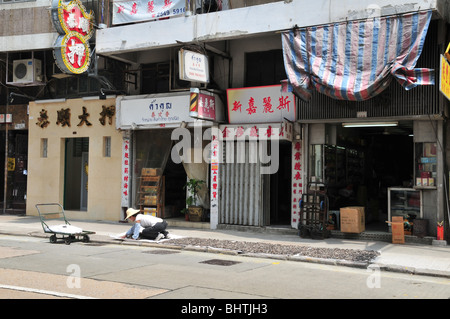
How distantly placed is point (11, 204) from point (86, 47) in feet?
26.6

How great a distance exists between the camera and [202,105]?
1459 cm

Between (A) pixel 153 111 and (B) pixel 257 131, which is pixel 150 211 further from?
(B) pixel 257 131

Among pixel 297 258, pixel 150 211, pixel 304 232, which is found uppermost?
pixel 150 211

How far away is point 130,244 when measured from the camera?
12.7 metres

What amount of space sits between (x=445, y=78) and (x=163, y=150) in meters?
9.69

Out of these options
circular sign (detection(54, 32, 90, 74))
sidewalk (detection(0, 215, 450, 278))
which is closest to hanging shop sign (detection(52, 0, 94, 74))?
circular sign (detection(54, 32, 90, 74))

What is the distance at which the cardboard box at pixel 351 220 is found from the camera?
13148 millimetres

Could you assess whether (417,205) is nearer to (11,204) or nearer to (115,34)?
(115,34)

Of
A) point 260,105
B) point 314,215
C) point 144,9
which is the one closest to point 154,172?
point 260,105

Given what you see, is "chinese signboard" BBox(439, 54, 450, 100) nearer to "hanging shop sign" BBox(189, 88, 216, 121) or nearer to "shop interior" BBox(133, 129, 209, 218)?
"hanging shop sign" BBox(189, 88, 216, 121)

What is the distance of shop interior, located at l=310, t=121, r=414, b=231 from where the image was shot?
14547 millimetres

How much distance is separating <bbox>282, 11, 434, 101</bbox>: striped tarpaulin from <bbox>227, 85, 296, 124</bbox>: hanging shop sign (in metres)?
1.50

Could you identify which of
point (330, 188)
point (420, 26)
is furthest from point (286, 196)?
point (420, 26)

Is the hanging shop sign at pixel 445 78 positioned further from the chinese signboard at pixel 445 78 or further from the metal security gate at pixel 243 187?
the metal security gate at pixel 243 187
